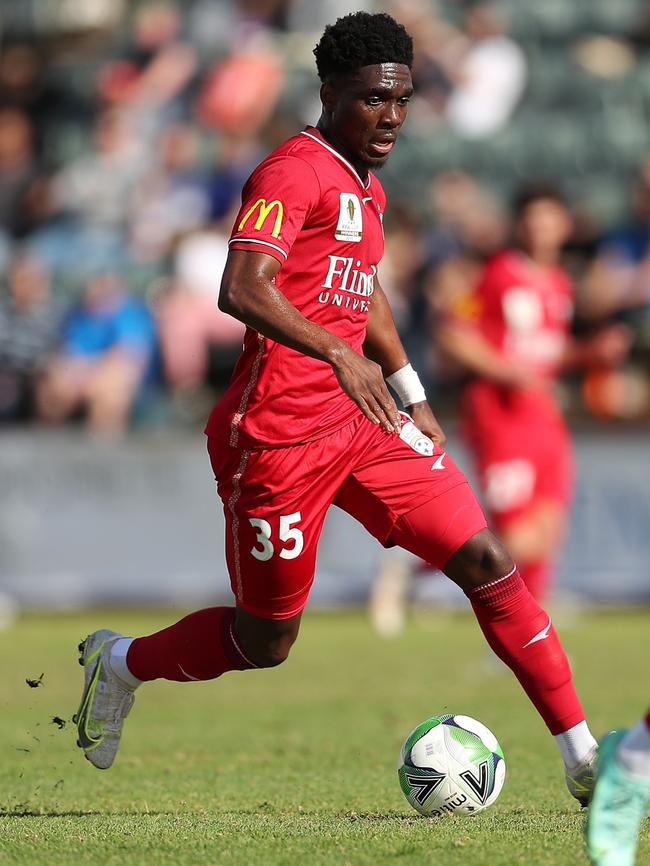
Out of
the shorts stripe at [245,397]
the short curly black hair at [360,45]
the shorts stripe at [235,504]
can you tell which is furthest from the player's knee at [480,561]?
the short curly black hair at [360,45]

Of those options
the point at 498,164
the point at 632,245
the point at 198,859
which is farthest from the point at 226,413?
the point at 498,164

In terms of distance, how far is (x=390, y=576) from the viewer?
12555 mm

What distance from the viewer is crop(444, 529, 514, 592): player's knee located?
16.7 ft

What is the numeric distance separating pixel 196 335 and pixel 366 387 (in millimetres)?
10168

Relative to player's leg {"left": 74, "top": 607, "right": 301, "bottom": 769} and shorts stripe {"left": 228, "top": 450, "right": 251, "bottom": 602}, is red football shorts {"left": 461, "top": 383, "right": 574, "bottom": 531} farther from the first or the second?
shorts stripe {"left": 228, "top": 450, "right": 251, "bottom": 602}

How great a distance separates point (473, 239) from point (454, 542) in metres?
10.4

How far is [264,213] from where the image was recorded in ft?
15.5

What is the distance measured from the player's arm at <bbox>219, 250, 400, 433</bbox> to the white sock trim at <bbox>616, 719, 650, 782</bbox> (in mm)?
1283

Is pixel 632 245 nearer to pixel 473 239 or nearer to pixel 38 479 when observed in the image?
pixel 473 239

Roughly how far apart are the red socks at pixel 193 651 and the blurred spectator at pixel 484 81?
11950mm

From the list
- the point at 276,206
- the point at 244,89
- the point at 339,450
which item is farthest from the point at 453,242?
the point at 276,206

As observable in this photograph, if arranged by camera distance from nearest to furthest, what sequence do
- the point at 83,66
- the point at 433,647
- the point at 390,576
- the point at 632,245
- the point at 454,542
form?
the point at 454,542
the point at 433,647
the point at 390,576
the point at 632,245
the point at 83,66

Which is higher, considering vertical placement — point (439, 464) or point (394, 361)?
point (394, 361)

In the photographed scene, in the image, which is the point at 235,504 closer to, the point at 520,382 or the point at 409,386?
the point at 409,386
